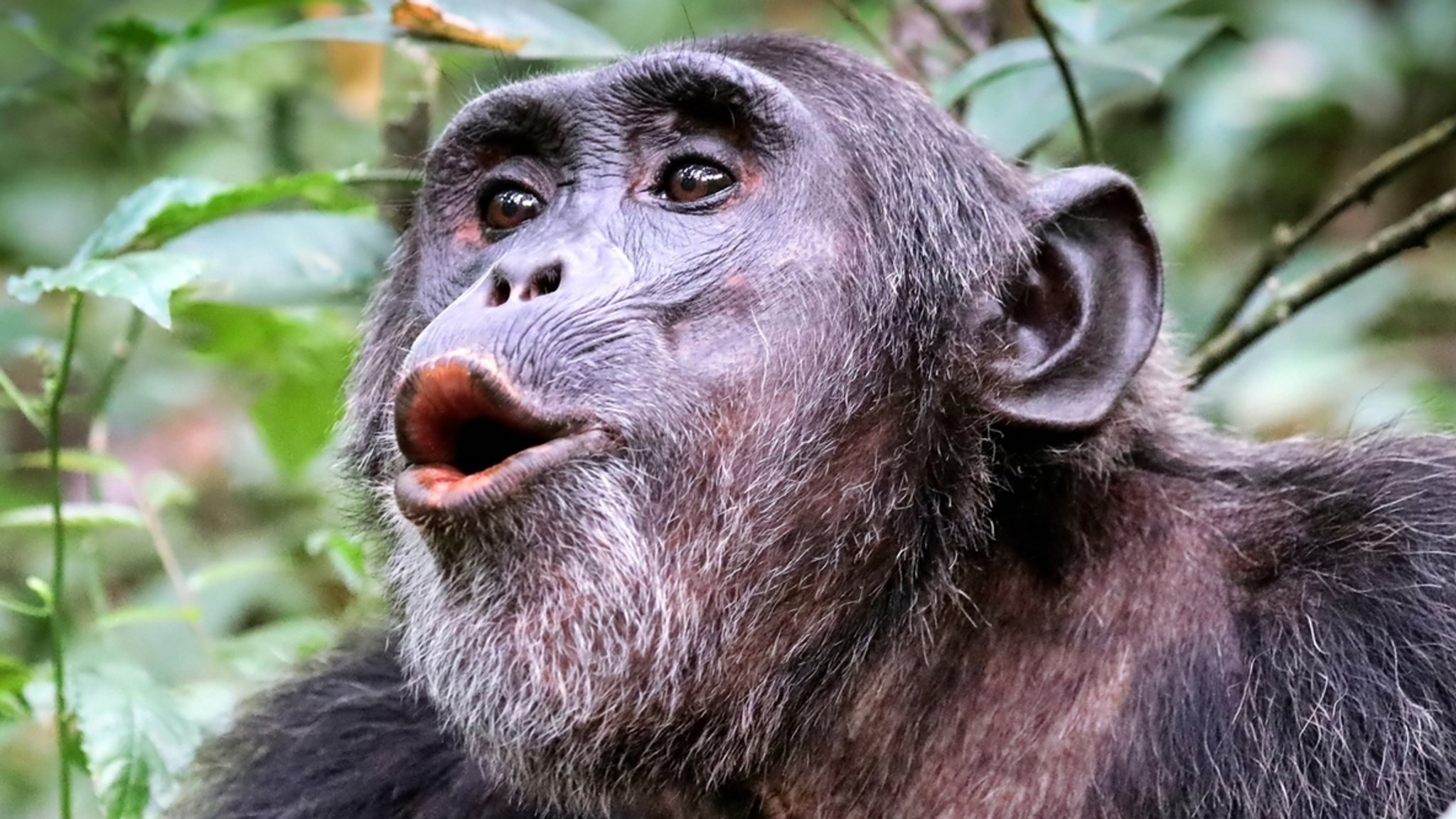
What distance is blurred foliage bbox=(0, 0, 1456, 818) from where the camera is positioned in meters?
3.70

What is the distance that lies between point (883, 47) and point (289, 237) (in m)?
1.99

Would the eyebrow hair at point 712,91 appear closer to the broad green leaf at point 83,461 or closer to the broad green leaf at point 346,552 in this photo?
the broad green leaf at point 346,552

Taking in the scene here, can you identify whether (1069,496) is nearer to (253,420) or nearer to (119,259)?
(119,259)

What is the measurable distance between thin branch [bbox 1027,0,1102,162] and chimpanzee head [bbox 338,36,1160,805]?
76 centimetres

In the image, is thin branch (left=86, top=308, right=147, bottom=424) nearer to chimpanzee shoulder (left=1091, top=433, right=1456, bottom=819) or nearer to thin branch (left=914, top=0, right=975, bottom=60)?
thin branch (left=914, top=0, right=975, bottom=60)

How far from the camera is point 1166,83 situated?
336 inches

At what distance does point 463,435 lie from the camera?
278 cm

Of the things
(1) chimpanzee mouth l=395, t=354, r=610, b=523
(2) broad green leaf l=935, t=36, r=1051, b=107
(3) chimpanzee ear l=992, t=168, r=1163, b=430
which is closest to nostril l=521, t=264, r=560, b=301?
(1) chimpanzee mouth l=395, t=354, r=610, b=523

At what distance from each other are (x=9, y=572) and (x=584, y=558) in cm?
710

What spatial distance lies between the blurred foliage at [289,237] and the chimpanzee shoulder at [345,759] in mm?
154

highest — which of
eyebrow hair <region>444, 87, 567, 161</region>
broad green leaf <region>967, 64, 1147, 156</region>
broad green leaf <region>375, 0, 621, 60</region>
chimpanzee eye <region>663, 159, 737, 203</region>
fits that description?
broad green leaf <region>375, 0, 621, 60</region>

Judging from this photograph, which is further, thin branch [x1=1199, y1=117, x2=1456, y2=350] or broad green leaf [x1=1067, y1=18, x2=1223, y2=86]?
thin branch [x1=1199, y1=117, x2=1456, y2=350]

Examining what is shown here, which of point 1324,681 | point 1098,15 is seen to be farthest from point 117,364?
point 1324,681

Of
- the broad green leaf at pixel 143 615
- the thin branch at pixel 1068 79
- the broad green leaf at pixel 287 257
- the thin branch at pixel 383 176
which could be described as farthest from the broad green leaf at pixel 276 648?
the thin branch at pixel 1068 79
